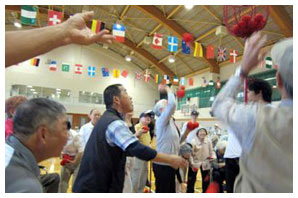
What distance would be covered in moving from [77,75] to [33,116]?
1569cm

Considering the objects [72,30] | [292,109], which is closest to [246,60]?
[292,109]

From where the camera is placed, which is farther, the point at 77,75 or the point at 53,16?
the point at 77,75

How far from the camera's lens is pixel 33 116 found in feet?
2.94

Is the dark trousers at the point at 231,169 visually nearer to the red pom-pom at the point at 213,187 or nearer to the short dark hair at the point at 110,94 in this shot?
the red pom-pom at the point at 213,187

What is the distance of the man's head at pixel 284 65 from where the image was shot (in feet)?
2.54

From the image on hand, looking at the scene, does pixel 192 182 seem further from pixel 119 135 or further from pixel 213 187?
pixel 119 135

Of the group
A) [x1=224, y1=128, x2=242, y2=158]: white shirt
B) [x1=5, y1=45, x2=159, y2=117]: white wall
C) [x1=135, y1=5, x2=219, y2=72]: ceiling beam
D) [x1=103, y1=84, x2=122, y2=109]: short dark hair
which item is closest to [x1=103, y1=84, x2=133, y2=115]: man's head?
[x1=103, y1=84, x2=122, y2=109]: short dark hair

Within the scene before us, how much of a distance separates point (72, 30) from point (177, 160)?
959 mm

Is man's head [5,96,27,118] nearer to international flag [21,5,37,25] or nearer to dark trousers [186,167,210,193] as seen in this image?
dark trousers [186,167,210,193]

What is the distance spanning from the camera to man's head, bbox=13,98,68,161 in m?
0.88

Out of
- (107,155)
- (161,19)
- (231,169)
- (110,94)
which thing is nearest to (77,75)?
(161,19)

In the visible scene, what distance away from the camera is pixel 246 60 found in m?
0.86

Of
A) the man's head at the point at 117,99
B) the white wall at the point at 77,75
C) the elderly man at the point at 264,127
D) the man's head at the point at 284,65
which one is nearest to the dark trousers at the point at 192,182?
the man's head at the point at 117,99
